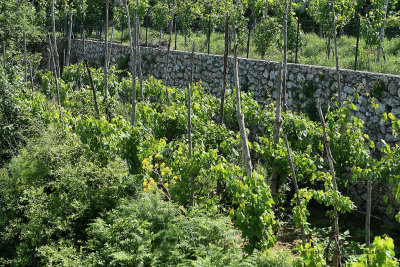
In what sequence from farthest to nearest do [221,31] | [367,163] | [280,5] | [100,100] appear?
[221,31]
[280,5]
[100,100]
[367,163]

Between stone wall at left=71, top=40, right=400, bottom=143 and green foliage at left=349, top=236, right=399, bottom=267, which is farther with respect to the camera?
stone wall at left=71, top=40, right=400, bottom=143

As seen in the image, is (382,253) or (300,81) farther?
(300,81)

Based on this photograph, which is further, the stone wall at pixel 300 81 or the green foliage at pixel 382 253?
the stone wall at pixel 300 81

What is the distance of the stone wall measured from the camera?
28.4ft

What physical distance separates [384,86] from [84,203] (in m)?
5.94

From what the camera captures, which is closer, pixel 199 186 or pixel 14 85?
pixel 199 186

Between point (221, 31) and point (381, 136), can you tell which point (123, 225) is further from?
point (221, 31)

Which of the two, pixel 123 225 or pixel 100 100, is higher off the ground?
pixel 100 100

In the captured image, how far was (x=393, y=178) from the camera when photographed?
16.4 feet

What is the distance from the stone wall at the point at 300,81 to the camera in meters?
8.66

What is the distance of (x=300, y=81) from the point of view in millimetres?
10555

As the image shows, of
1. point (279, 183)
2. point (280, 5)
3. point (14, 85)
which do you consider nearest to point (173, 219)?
point (279, 183)

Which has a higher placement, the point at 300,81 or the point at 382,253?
the point at 300,81

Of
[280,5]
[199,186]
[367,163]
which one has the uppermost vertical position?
[280,5]
